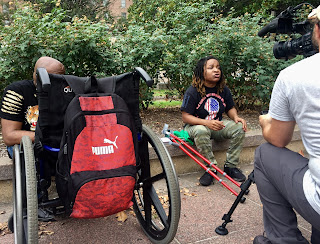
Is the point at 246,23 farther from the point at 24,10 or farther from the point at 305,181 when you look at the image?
the point at 305,181

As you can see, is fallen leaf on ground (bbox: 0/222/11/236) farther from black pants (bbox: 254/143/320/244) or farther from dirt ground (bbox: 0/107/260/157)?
dirt ground (bbox: 0/107/260/157)

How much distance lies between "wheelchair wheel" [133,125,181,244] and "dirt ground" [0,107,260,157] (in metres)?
1.86

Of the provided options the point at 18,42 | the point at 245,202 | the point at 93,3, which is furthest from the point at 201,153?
the point at 93,3

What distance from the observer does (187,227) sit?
251 centimetres

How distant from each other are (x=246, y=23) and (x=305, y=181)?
405 centimetres

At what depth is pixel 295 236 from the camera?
5.90 feet

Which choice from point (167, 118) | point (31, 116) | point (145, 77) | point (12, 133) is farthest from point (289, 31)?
point (167, 118)

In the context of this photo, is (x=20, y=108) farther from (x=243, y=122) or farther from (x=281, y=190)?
(x=243, y=122)

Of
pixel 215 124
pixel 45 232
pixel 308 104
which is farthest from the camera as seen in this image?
pixel 215 124

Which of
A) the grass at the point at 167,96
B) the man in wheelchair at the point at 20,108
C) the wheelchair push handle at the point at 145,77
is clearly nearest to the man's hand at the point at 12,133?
the man in wheelchair at the point at 20,108

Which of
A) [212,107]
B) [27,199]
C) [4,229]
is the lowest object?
[4,229]

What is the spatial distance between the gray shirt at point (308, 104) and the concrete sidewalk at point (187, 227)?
1.00 metres

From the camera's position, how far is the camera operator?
4.86 feet

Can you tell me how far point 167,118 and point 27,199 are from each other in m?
3.54
